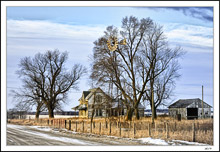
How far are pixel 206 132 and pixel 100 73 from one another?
11.0 meters

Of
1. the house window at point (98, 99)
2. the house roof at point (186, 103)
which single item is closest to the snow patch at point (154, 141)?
the house window at point (98, 99)

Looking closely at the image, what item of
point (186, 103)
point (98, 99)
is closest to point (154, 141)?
point (98, 99)

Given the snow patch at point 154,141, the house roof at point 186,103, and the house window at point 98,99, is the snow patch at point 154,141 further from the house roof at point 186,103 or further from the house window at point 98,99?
the house roof at point 186,103

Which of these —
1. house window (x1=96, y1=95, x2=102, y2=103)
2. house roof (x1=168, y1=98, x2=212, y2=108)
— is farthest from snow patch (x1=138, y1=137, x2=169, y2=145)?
house roof (x1=168, y1=98, x2=212, y2=108)

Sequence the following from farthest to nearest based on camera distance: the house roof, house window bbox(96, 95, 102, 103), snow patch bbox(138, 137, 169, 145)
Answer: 1. the house roof
2. house window bbox(96, 95, 102, 103)
3. snow patch bbox(138, 137, 169, 145)

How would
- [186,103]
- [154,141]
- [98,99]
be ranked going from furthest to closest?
[186,103]
[98,99]
[154,141]

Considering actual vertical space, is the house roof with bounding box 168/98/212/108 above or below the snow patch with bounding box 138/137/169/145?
above

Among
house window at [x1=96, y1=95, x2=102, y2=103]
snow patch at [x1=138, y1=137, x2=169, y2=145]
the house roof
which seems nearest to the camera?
snow patch at [x1=138, y1=137, x2=169, y2=145]

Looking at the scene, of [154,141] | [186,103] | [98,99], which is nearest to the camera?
[154,141]

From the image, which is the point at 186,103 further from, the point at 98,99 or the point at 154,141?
the point at 154,141

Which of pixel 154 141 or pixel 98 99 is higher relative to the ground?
pixel 98 99

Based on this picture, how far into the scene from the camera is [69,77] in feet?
101

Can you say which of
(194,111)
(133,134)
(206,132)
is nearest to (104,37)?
(133,134)

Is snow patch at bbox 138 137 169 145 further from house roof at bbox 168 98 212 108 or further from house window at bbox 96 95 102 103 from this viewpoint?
house roof at bbox 168 98 212 108
